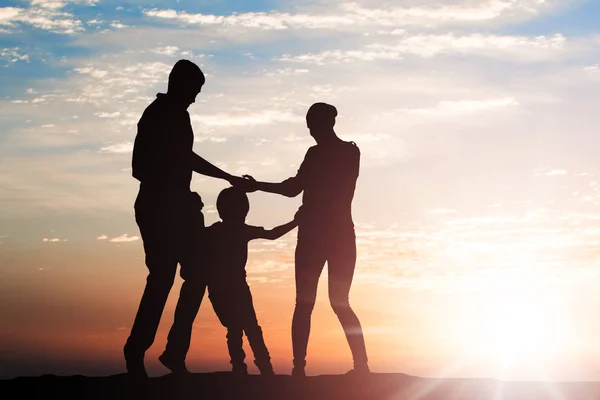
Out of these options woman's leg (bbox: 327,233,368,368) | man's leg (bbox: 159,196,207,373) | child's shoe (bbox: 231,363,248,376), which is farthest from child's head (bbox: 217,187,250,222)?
child's shoe (bbox: 231,363,248,376)

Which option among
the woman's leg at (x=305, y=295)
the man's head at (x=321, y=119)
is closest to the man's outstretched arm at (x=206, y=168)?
the man's head at (x=321, y=119)

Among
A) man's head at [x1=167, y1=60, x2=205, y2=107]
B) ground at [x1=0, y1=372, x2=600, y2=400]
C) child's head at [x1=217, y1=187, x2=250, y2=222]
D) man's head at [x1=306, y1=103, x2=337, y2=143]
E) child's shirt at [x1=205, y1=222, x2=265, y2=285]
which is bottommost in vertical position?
ground at [x1=0, y1=372, x2=600, y2=400]

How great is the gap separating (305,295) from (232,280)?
1.16 meters

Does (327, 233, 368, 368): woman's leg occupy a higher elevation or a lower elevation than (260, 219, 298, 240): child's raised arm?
lower

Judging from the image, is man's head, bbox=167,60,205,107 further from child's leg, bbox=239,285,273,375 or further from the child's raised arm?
child's leg, bbox=239,285,273,375

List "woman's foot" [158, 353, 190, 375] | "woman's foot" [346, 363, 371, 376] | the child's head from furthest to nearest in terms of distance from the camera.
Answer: "woman's foot" [346, 363, 371, 376] → the child's head → "woman's foot" [158, 353, 190, 375]

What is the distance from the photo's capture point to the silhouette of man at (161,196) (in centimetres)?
1138

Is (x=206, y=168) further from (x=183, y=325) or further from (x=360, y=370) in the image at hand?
(x=360, y=370)

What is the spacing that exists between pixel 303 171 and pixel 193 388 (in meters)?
3.87

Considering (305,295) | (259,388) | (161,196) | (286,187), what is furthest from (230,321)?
(161,196)

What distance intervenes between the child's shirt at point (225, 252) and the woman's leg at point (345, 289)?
1424mm

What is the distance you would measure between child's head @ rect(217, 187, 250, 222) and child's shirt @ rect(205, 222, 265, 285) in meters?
0.14

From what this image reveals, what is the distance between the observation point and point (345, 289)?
43.2ft

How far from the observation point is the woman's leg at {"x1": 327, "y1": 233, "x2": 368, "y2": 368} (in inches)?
517
